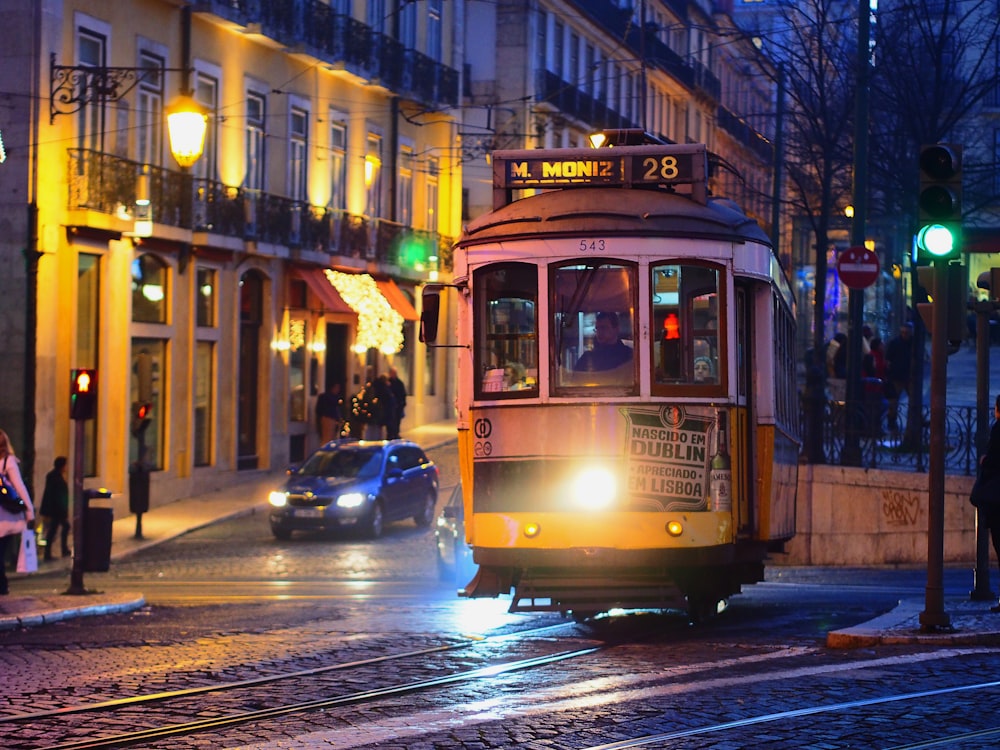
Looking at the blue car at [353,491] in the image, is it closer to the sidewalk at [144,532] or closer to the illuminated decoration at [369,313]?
the sidewalk at [144,532]

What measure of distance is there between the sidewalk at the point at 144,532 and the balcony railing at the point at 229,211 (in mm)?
4608

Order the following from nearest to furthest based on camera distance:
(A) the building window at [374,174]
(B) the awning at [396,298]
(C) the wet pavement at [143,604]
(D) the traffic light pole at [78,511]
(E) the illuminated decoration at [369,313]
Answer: (C) the wet pavement at [143,604] < (D) the traffic light pole at [78,511] < (E) the illuminated decoration at [369,313] < (B) the awning at [396,298] < (A) the building window at [374,174]

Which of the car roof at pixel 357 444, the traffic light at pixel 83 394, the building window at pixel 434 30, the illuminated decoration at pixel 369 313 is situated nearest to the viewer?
the traffic light at pixel 83 394

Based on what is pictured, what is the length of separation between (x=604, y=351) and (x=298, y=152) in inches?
1033

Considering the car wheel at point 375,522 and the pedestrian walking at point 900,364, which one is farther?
the pedestrian walking at point 900,364

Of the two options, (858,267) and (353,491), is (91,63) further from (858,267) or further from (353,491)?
(858,267)

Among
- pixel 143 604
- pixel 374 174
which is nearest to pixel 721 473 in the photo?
pixel 143 604

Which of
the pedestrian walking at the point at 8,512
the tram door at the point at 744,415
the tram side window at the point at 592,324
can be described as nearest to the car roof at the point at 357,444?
the pedestrian walking at the point at 8,512

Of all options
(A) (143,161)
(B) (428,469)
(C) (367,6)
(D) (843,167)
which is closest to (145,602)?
(B) (428,469)

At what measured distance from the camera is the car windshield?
2830 cm

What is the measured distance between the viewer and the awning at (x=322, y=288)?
38.1 m

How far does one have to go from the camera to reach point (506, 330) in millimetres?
13266

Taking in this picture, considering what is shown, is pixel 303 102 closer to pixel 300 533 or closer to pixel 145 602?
pixel 300 533

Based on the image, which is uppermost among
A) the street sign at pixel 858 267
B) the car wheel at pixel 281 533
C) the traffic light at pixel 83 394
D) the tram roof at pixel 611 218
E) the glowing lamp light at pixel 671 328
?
the street sign at pixel 858 267
